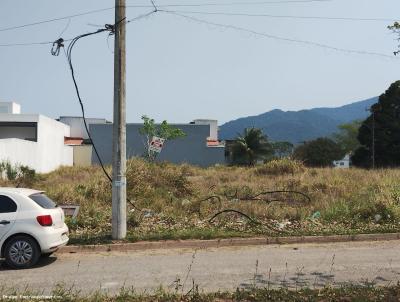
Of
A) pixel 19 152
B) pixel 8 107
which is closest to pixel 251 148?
pixel 8 107

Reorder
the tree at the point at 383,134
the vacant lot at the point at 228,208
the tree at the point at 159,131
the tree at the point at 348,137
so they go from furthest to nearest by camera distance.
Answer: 1. the tree at the point at 348,137
2. the tree at the point at 159,131
3. the tree at the point at 383,134
4. the vacant lot at the point at 228,208

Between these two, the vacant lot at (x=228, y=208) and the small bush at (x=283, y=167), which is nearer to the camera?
the vacant lot at (x=228, y=208)

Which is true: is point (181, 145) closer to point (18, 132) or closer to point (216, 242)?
point (18, 132)

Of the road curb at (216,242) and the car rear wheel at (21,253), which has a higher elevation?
the car rear wheel at (21,253)

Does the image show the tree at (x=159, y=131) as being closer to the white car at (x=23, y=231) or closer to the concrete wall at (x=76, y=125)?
the concrete wall at (x=76, y=125)

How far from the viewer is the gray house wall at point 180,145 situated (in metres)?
63.1

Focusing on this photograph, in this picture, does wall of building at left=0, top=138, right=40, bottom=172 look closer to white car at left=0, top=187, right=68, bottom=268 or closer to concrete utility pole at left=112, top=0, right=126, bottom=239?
concrete utility pole at left=112, top=0, right=126, bottom=239

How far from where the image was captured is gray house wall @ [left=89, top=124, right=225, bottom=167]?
63062 mm

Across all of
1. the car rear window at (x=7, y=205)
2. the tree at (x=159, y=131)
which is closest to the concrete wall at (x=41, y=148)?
the tree at (x=159, y=131)

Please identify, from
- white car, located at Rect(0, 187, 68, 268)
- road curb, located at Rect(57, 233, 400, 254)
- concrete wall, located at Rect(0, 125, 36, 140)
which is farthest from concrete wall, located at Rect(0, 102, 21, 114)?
white car, located at Rect(0, 187, 68, 268)

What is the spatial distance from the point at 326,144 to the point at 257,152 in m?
17.4

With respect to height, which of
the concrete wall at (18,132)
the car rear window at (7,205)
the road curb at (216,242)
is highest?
the concrete wall at (18,132)

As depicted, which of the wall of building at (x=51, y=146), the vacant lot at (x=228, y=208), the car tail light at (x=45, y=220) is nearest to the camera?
the car tail light at (x=45, y=220)

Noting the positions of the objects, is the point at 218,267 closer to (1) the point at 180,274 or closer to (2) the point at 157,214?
(1) the point at 180,274
